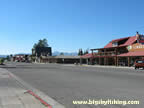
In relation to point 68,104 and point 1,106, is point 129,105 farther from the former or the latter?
point 1,106

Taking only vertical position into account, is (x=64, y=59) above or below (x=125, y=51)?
below

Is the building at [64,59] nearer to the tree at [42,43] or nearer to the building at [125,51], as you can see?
the building at [125,51]

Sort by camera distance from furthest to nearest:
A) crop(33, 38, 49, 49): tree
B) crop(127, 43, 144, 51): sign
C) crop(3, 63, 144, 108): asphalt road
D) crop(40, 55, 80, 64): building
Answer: crop(33, 38, 49, 49): tree < crop(40, 55, 80, 64): building < crop(127, 43, 144, 51): sign < crop(3, 63, 144, 108): asphalt road

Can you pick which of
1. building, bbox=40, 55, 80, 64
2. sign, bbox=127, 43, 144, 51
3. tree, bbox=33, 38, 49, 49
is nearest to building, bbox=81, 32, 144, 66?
sign, bbox=127, 43, 144, 51

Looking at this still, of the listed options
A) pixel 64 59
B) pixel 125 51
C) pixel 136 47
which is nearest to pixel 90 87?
pixel 136 47

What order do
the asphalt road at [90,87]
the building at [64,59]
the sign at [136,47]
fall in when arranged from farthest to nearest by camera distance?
the building at [64,59] < the sign at [136,47] < the asphalt road at [90,87]

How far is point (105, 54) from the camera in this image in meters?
55.1

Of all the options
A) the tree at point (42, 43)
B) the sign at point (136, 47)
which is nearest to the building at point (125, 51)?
the sign at point (136, 47)

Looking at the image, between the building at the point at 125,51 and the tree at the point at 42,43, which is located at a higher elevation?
the tree at the point at 42,43

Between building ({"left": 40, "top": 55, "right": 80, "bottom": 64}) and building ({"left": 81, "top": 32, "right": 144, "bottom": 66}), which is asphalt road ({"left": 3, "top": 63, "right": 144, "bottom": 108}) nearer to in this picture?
building ({"left": 81, "top": 32, "right": 144, "bottom": 66})

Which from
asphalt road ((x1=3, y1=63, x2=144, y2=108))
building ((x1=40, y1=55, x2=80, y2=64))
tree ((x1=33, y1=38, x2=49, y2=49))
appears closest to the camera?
asphalt road ((x1=3, y1=63, x2=144, y2=108))

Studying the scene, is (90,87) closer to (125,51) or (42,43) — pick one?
(125,51)

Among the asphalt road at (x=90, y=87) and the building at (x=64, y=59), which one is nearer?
the asphalt road at (x=90, y=87)

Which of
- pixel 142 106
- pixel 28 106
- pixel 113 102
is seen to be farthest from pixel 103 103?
pixel 28 106
